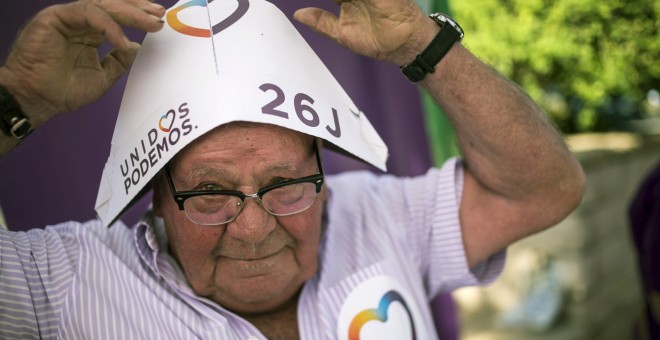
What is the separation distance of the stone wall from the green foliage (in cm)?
63

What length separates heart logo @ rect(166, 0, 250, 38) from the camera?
5.50ft

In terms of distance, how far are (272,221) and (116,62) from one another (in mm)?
582

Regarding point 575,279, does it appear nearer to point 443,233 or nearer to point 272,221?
Answer: point 443,233

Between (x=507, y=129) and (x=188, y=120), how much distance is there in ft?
3.07

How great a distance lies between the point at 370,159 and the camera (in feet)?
6.09

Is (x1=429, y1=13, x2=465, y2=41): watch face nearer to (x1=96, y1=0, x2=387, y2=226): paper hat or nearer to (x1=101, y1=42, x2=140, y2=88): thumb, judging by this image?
(x1=96, y1=0, x2=387, y2=226): paper hat

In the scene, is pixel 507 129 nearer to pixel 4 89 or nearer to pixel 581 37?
pixel 4 89

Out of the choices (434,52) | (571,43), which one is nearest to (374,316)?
(434,52)

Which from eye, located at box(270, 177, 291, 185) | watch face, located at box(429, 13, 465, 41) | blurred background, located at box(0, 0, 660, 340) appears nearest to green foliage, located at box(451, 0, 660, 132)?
blurred background, located at box(0, 0, 660, 340)

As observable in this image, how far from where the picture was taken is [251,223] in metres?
1.69

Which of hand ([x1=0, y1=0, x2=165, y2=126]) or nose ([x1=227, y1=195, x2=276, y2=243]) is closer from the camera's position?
hand ([x1=0, y1=0, x2=165, y2=126])

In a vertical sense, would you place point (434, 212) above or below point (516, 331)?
above

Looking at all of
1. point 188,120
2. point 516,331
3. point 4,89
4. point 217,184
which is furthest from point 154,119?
point 516,331

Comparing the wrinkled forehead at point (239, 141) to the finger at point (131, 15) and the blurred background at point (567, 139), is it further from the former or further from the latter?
the blurred background at point (567, 139)
